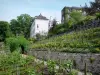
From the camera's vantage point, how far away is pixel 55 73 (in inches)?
441

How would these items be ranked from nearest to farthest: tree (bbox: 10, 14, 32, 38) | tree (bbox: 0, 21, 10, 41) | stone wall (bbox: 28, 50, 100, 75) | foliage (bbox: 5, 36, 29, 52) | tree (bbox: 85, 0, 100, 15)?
stone wall (bbox: 28, 50, 100, 75), foliage (bbox: 5, 36, 29, 52), tree (bbox: 85, 0, 100, 15), tree (bbox: 0, 21, 10, 41), tree (bbox: 10, 14, 32, 38)

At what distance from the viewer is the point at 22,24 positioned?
68.1 m

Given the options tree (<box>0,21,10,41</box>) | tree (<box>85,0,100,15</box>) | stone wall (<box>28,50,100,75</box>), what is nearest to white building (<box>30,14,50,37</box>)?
tree (<box>0,21,10,41</box>)

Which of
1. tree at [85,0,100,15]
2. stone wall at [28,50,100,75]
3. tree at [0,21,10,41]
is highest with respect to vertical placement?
tree at [85,0,100,15]

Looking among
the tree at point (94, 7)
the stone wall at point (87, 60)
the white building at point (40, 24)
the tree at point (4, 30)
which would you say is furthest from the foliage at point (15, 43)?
the tree at point (4, 30)

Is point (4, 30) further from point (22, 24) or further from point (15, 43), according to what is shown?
point (15, 43)

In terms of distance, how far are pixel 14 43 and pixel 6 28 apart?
34670mm

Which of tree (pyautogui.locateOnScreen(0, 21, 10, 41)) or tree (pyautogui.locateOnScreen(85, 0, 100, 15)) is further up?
tree (pyautogui.locateOnScreen(85, 0, 100, 15))

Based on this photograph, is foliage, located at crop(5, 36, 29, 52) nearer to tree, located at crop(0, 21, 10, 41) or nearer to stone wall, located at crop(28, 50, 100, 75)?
stone wall, located at crop(28, 50, 100, 75)

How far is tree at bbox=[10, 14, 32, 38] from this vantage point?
220 feet

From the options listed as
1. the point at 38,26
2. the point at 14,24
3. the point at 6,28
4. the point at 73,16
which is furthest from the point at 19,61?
the point at 14,24

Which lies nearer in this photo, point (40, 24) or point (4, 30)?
point (40, 24)

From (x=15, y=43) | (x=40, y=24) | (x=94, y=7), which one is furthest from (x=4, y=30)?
(x=15, y=43)

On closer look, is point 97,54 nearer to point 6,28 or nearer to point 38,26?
point 38,26
